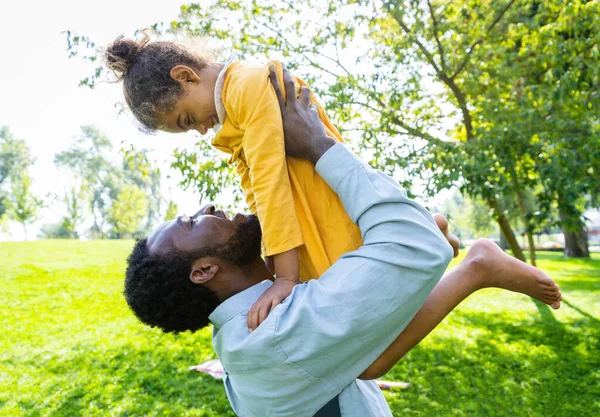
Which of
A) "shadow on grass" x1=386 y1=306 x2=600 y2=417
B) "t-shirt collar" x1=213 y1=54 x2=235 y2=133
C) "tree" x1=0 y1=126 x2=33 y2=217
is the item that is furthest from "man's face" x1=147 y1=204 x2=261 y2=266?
"tree" x1=0 y1=126 x2=33 y2=217

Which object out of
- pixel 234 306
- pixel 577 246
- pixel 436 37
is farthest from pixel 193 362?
pixel 577 246

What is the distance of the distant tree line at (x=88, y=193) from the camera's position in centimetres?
3297

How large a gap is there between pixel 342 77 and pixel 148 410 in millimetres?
5418

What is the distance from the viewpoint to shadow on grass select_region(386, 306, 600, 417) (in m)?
5.61

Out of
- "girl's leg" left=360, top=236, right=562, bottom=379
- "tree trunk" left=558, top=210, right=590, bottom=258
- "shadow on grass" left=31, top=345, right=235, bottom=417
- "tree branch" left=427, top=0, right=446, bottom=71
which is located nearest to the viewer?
"girl's leg" left=360, top=236, right=562, bottom=379

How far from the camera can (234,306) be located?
5.96 feet

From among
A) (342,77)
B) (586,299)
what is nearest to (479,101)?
(342,77)

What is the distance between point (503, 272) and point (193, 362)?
5.83 metres

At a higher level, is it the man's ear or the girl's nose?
the girl's nose

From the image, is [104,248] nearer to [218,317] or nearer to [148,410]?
[148,410]

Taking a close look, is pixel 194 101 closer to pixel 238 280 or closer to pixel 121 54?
pixel 121 54

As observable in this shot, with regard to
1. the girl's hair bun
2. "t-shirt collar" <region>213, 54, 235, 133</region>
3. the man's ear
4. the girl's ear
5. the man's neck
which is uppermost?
the girl's hair bun

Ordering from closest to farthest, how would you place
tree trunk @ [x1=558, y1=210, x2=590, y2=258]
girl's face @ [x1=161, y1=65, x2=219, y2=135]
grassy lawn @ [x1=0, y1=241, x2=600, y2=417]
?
girl's face @ [x1=161, y1=65, x2=219, y2=135] < grassy lawn @ [x1=0, y1=241, x2=600, y2=417] < tree trunk @ [x1=558, y1=210, x2=590, y2=258]

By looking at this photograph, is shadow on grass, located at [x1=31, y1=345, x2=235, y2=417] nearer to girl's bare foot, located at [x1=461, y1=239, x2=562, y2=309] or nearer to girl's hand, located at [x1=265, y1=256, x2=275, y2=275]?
girl's hand, located at [x1=265, y1=256, x2=275, y2=275]
